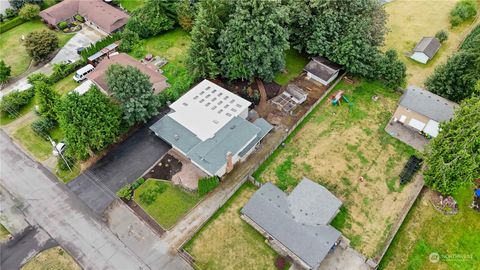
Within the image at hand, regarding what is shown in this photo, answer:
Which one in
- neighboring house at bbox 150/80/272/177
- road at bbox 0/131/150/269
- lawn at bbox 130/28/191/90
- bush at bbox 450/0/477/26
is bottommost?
road at bbox 0/131/150/269

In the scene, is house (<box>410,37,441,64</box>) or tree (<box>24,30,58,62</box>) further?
house (<box>410,37,441,64</box>)

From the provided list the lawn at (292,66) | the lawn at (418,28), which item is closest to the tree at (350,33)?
the lawn at (292,66)

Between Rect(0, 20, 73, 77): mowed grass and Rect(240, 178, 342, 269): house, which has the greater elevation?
Rect(240, 178, 342, 269): house

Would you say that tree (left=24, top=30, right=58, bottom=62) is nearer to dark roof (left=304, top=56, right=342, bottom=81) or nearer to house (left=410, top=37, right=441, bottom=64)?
dark roof (left=304, top=56, right=342, bottom=81)

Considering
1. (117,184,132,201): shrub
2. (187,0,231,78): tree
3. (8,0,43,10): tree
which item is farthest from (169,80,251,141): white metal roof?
(8,0,43,10): tree

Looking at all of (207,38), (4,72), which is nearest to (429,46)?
(207,38)

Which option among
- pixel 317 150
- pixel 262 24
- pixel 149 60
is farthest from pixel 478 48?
pixel 149 60
